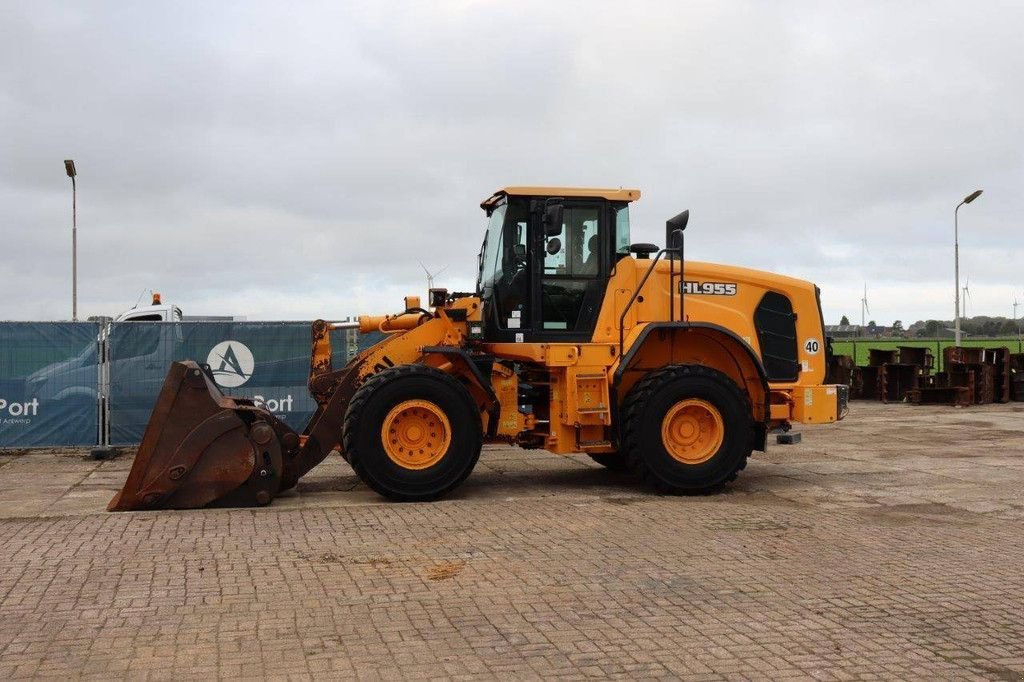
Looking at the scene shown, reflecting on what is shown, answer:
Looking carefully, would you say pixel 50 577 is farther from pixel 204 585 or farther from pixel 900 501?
pixel 900 501

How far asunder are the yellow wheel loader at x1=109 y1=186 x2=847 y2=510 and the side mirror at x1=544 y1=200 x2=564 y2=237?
0.6 inches

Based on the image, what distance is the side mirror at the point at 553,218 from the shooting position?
1037 cm

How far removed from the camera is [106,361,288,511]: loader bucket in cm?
956

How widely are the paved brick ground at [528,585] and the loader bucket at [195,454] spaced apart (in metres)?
0.31

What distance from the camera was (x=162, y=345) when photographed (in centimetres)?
1524

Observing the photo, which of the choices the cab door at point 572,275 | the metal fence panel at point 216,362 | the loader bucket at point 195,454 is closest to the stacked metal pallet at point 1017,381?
the metal fence panel at point 216,362

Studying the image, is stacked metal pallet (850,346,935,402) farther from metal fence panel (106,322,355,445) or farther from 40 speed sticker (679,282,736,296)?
metal fence panel (106,322,355,445)

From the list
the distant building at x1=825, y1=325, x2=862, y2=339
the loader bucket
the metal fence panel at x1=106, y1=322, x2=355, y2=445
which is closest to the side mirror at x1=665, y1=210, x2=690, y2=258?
the loader bucket

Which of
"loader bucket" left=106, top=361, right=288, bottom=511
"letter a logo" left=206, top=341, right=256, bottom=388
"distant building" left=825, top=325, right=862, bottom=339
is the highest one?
"distant building" left=825, top=325, right=862, bottom=339

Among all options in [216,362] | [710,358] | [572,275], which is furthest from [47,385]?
[710,358]

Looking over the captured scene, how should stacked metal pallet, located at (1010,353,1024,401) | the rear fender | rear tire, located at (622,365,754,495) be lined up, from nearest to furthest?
rear tire, located at (622,365,754,495)
the rear fender
stacked metal pallet, located at (1010,353,1024,401)

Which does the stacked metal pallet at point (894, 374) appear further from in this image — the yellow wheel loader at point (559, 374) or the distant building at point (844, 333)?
the distant building at point (844, 333)

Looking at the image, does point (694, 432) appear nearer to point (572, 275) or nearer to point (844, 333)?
point (572, 275)

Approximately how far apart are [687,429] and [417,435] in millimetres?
2859
